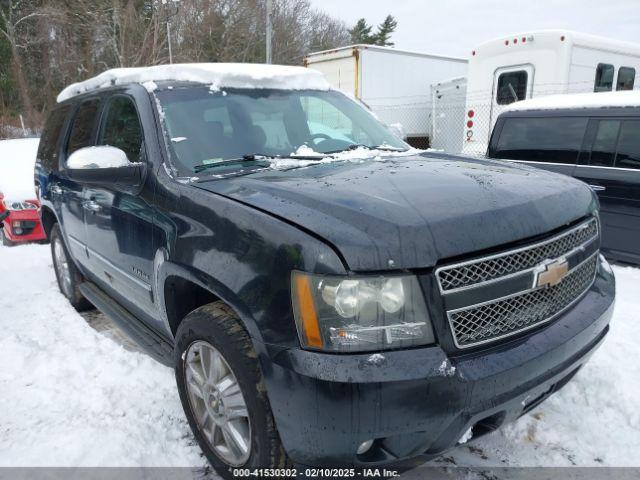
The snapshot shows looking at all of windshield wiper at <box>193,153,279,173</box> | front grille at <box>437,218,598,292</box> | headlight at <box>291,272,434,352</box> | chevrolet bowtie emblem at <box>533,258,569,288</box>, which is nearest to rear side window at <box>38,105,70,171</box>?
windshield wiper at <box>193,153,279,173</box>

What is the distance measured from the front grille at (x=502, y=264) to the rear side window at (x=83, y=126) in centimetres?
304

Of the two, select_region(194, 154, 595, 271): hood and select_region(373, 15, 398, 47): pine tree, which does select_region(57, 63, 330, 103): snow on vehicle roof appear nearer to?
select_region(194, 154, 595, 271): hood

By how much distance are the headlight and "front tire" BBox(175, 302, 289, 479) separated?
14.2 inches

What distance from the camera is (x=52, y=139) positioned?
4.63 m

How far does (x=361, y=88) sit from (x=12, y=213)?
31.9 ft

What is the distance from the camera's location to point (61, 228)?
14.3ft

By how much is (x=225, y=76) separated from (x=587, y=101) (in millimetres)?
4428

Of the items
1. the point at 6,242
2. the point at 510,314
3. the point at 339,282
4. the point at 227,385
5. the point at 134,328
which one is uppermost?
the point at 339,282

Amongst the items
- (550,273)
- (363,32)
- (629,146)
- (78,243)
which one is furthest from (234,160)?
(363,32)

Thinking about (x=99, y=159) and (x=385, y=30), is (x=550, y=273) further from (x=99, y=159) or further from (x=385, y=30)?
(x=385, y=30)

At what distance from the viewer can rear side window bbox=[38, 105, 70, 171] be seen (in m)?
4.43

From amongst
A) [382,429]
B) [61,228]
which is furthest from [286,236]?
[61,228]

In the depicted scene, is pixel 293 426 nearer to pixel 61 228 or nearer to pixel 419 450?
pixel 419 450

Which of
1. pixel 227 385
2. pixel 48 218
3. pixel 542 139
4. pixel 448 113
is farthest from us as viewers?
pixel 448 113
